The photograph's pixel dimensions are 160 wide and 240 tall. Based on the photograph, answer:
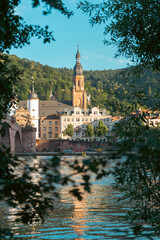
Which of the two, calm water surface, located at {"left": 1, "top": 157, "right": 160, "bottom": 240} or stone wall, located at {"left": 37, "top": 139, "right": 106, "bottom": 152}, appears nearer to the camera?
calm water surface, located at {"left": 1, "top": 157, "right": 160, "bottom": 240}

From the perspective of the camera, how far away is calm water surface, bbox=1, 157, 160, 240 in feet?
45.3

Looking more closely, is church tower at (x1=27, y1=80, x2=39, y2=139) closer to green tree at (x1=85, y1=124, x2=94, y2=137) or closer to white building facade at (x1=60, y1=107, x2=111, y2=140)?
white building facade at (x1=60, y1=107, x2=111, y2=140)

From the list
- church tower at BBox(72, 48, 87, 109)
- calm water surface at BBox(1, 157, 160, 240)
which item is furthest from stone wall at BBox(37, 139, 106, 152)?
calm water surface at BBox(1, 157, 160, 240)

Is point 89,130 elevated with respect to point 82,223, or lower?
elevated

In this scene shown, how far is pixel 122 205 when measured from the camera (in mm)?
19859

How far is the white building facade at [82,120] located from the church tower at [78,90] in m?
17.5

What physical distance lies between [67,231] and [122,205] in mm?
5751

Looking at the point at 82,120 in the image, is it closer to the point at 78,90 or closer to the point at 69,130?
the point at 69,130

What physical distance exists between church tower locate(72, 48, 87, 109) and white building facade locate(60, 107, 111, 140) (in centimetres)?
1753

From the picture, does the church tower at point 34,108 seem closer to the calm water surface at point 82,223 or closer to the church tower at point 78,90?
the church tower at point 78,90

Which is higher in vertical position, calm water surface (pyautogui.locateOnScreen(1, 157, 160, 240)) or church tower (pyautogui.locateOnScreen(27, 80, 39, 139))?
church tower (pyautogui.locateOnScreen(27, 80, 39, 139))

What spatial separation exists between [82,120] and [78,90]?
1002 inches

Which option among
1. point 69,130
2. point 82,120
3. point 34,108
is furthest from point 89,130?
point 34,108

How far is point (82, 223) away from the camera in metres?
15.9
